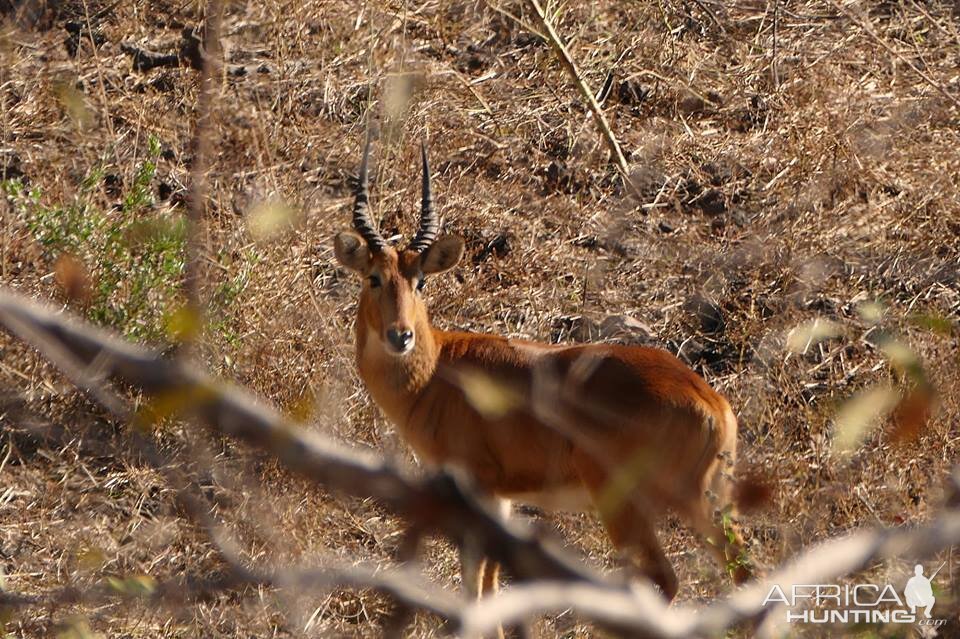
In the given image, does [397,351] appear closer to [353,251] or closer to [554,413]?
[353,251]

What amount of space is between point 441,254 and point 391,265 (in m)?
0.30

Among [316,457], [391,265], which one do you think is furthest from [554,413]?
[316,457]

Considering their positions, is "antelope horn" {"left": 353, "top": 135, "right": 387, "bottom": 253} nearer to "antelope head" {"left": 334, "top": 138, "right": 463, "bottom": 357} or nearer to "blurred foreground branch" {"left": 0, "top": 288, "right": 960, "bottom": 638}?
"antelope head" {"left": 334, "top": 138, "right": 463, "bottom": 357}

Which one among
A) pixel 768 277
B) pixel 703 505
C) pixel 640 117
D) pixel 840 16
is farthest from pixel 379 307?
pixel 840 16

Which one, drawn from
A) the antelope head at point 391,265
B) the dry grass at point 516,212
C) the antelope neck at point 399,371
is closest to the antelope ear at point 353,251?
the antelope head at point 391,265

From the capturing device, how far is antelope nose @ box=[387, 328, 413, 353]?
20.3 ft

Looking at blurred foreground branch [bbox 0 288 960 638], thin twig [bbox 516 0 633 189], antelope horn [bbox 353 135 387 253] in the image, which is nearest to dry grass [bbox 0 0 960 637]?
thin twig [bbox 516 0 633 189]

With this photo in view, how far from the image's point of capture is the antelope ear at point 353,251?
21.5 ft

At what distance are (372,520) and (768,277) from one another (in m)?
3.10

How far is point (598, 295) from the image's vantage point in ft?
28.3

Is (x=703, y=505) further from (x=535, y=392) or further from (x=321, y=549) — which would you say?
(x=321, y=549)

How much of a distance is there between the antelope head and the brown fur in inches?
0.4

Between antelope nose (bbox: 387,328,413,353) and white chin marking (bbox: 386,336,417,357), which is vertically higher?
antelope nose (bbox: 387,328,413,353)

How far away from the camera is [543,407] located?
5.53 m
